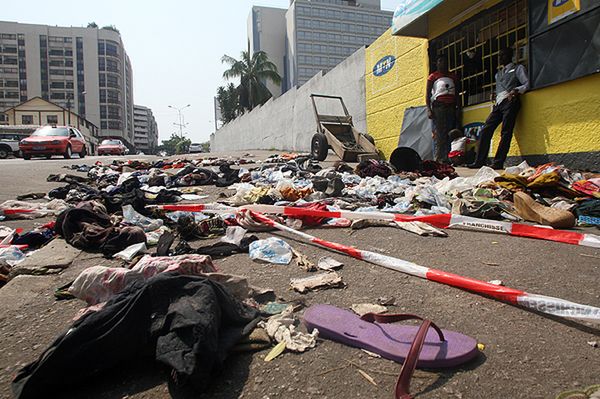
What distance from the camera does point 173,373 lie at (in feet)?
3.96

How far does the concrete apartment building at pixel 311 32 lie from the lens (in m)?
80.4

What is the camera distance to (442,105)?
299 inches

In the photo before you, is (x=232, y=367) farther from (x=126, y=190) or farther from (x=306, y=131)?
(x=306, y=131)

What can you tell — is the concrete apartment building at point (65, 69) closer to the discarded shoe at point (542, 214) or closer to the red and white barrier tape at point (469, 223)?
the red and white barrier tape at point (469, 223)

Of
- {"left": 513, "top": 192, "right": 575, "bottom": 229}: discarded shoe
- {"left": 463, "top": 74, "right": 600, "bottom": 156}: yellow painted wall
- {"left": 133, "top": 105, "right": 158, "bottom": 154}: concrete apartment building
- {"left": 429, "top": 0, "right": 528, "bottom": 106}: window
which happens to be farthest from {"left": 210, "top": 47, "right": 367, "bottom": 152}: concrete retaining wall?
{"left": 133, "top": 105, "right": 158, "bottom": 154}: concrete apartment building

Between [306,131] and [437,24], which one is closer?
[437,24]

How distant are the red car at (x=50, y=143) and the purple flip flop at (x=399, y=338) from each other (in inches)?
689

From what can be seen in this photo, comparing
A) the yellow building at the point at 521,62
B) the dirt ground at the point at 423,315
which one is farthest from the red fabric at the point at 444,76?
the dirt ground at the point at 423,315

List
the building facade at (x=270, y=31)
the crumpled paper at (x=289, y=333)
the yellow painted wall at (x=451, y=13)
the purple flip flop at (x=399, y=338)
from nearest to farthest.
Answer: the purple flip flop at (x=399, y=338), the crumpled paper at (x=289, y=333), the yellow painted wall at (x=451, y=13), the building facade at (x=270, y=31)

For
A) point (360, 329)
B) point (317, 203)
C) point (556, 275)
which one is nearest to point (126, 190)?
point (317, 203)

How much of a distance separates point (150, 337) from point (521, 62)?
7570mm

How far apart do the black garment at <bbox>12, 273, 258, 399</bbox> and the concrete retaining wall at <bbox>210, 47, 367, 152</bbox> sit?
10.5 m

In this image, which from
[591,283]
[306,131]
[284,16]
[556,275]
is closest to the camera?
[591,283]

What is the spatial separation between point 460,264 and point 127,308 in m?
1.99
